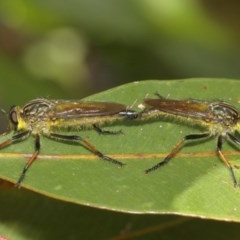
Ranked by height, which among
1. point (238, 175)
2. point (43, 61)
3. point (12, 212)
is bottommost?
point (43, 61)

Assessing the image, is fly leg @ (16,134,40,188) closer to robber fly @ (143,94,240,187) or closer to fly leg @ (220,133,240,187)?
robber fly @ (143,94,240,187)

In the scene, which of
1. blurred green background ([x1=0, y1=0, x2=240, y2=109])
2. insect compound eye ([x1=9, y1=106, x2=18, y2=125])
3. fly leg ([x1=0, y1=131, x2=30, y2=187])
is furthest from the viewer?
blurred green background ([x1=0, y1=0, x2=240, y2=109])

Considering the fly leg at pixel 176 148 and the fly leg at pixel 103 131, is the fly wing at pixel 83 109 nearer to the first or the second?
the fly leg at pixel 103 131

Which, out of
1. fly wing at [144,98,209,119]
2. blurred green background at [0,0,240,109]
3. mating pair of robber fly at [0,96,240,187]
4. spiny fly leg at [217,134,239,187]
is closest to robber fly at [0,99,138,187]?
mating pair of robber fly at [0,96,240,187]

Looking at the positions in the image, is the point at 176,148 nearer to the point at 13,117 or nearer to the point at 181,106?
the point at 181,106

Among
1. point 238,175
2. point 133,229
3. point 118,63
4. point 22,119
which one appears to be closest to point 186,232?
point 133,229

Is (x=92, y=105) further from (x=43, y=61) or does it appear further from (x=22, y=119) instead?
(x=43, y=61)

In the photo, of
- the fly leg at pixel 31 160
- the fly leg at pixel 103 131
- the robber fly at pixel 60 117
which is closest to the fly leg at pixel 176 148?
the robber fly at pixel 60 117

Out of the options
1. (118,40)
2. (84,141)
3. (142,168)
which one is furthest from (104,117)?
(118,40)
